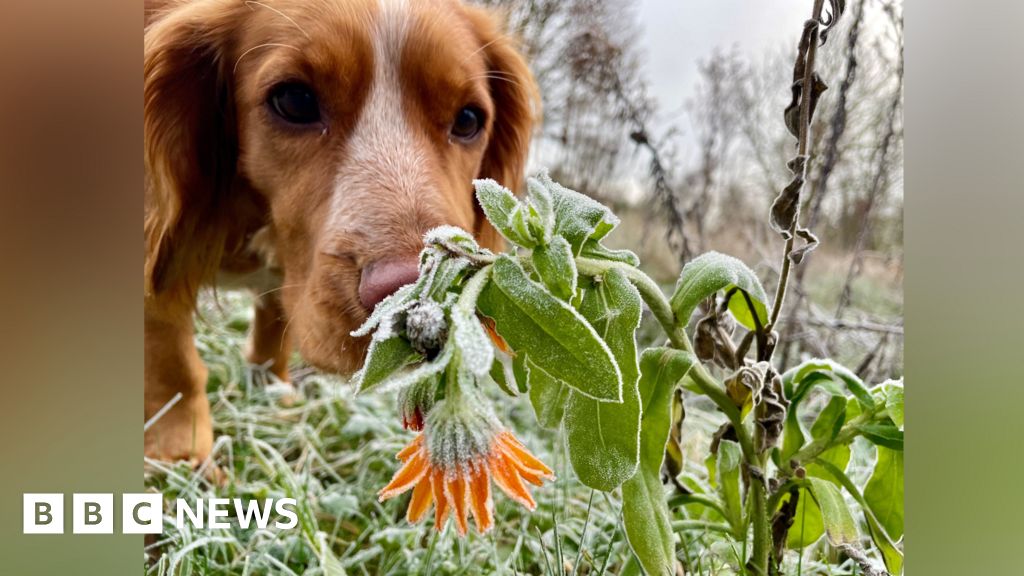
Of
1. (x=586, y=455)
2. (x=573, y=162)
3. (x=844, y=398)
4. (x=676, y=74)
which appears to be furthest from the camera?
(x=573, y=162)

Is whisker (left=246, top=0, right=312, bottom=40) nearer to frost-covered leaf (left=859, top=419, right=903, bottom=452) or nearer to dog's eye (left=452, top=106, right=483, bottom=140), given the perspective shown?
dog's eye (left=452, top=106, right=483, bottom=140)

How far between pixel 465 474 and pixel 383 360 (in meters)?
0.10

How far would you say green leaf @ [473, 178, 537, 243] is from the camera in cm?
61

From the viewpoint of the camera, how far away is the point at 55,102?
868 millimetres

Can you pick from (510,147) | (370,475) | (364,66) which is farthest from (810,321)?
(364,66)

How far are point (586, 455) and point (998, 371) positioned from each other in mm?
523

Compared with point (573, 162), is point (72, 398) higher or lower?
lower

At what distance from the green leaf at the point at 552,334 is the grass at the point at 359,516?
314 mm

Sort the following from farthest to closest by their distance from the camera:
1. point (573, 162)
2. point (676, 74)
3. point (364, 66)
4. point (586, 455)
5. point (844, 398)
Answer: point (573, 162), point (676, 74), point (364, 66), point (844, 398), point (586, 455)

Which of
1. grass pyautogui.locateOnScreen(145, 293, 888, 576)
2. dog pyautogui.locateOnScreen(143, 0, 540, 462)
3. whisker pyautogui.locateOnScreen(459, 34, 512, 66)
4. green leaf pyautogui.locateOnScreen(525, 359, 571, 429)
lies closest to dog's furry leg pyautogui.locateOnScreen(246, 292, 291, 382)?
grass pyautogui.locateOnScreen(145, 293, 888, 576)

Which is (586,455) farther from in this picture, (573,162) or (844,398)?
(573,162)

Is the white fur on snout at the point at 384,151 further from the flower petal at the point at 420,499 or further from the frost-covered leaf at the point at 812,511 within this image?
the frost-covered leaf at the point at 812,511

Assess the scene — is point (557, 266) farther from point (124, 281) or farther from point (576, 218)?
point (124, 281)

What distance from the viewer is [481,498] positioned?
572 millimetres
